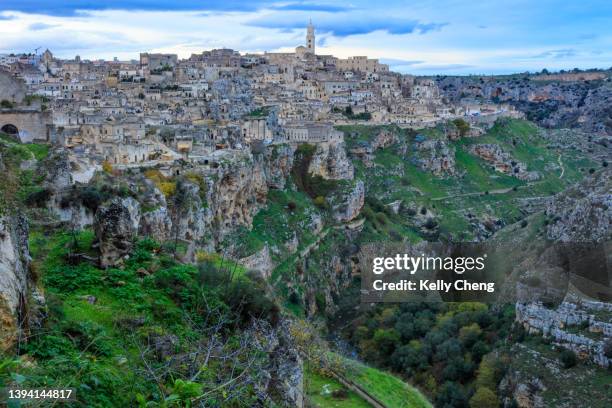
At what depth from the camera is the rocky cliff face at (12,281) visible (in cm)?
680

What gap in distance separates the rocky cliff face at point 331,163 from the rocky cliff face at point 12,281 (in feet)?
133

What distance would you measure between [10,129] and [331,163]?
28.1 m

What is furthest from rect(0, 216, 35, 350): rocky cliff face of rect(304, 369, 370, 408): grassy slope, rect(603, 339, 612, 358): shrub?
rect(603, 339, 612, 358): shrub

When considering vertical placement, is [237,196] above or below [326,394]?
above

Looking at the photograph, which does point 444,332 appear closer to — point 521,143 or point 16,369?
point 16,369

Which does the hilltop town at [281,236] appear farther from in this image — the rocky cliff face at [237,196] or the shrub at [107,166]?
the shrub at [107,166]

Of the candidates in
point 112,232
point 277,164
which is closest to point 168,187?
point 112,232

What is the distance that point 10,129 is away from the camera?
83.7ft

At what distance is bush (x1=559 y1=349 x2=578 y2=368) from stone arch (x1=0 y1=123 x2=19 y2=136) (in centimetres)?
2361

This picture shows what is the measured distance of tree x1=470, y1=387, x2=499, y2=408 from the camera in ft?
78.9

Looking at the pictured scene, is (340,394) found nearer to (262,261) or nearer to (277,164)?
(262,261)

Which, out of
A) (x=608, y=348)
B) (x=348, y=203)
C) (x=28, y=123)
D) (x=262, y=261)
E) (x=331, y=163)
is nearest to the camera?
(x=608, y=348)

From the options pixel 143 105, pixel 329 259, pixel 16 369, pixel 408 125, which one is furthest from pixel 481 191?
pixel 16 369

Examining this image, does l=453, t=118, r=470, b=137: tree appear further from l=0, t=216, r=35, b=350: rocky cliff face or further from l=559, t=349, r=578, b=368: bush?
l=0, t=216, r=35, b=350: rocky cliff face
